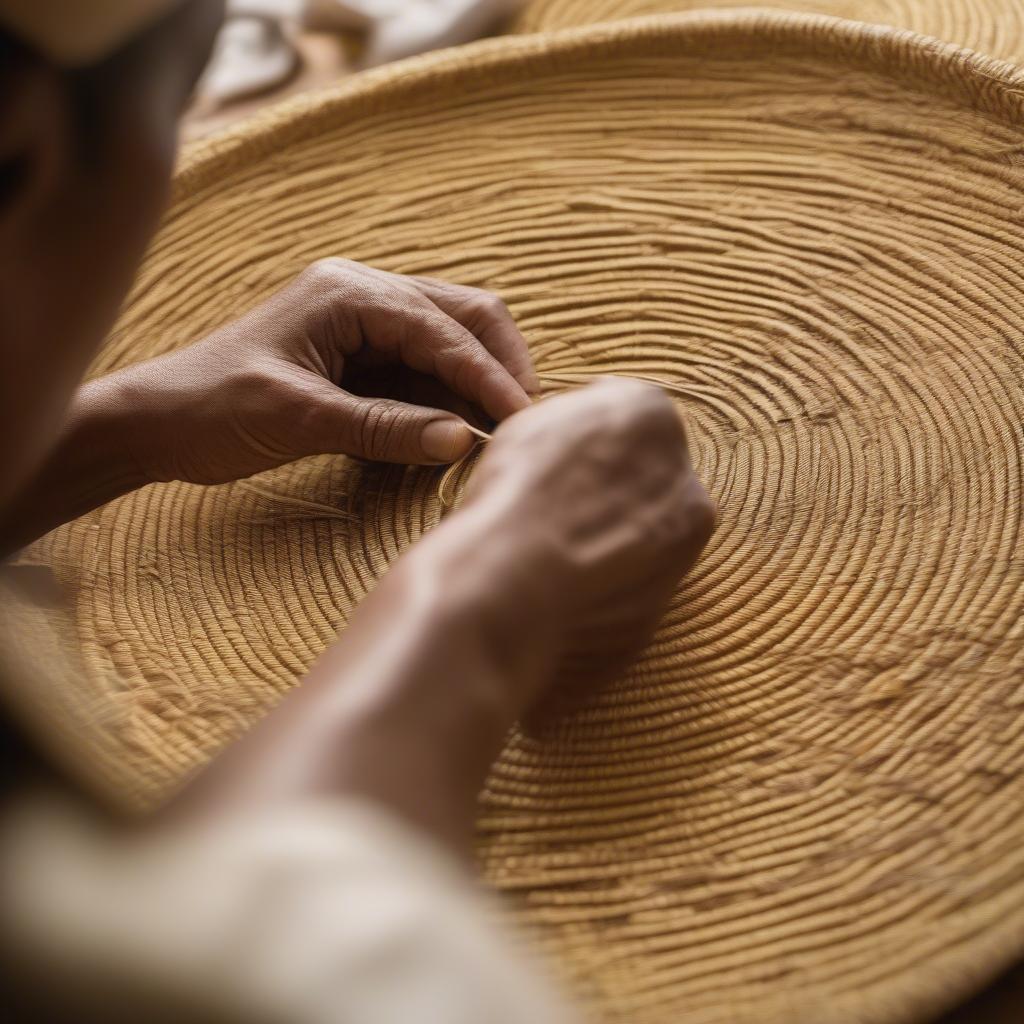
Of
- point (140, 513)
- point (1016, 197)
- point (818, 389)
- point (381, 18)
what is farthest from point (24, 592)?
point (381, 18)

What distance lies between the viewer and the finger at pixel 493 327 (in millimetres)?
784

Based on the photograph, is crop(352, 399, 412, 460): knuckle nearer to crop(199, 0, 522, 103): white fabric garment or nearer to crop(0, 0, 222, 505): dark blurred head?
crop(0, 0, 222, 505): dark blurred head

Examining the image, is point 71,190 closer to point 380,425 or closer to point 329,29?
point 380,425

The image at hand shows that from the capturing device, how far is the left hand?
2.44 ft

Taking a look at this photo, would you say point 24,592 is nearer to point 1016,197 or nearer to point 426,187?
point 426,187

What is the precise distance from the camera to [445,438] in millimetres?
729

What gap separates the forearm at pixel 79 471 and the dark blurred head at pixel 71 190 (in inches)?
11.2

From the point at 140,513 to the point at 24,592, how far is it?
0.29 feet

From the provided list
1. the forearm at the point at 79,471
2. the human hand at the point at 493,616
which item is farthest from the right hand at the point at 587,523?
the forearm at the point at 79,471

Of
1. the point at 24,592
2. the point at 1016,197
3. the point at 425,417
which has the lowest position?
the point at 24,592

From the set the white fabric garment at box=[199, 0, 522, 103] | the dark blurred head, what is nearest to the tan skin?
the dark blurred head

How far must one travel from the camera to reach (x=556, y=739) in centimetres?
65

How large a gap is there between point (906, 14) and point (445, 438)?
67 cm

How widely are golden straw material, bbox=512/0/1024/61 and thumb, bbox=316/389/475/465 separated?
0.60m
